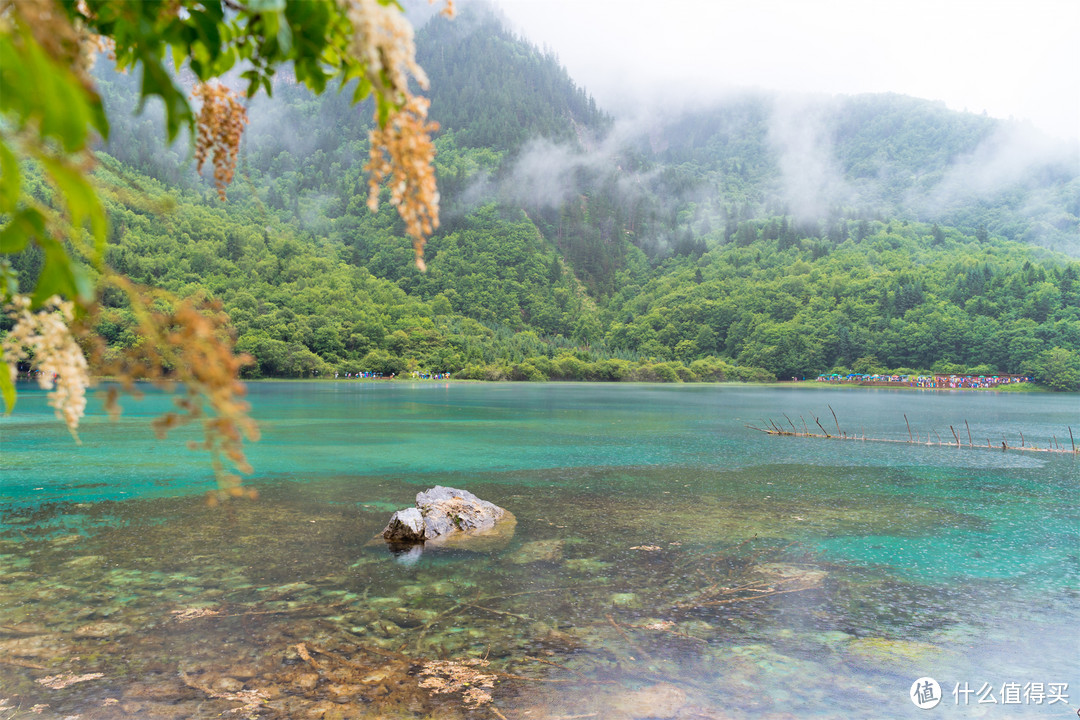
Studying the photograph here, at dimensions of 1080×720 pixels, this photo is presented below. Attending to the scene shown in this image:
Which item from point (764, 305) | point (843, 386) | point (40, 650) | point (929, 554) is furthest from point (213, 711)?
point (764, 305)

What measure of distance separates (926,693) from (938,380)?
440 ft

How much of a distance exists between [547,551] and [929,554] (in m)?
8.57

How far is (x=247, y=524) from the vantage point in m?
15.3

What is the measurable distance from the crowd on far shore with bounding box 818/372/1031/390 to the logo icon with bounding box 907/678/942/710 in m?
133

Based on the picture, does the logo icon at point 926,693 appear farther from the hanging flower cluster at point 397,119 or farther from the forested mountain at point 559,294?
the forested mountain at point 559,294

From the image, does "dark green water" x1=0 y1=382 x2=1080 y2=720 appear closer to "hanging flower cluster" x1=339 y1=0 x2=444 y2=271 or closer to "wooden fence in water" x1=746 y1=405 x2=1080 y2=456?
"hanging flower cluster" x1=339 y1=0 x2=444 y2=271

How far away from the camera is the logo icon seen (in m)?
7.68

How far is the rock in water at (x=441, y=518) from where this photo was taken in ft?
44.9

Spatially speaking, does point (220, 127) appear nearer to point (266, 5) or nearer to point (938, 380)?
point (266, 5)

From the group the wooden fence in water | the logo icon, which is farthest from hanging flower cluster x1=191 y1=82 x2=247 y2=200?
the wooden fence in water

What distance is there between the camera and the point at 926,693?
7.89m

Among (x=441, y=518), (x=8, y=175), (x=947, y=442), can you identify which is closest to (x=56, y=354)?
(x=8, y=175)

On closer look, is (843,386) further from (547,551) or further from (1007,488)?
(547,551)

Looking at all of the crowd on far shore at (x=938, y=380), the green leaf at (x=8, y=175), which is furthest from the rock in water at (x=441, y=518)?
the crowd on far shore at (x=938, y=380)
